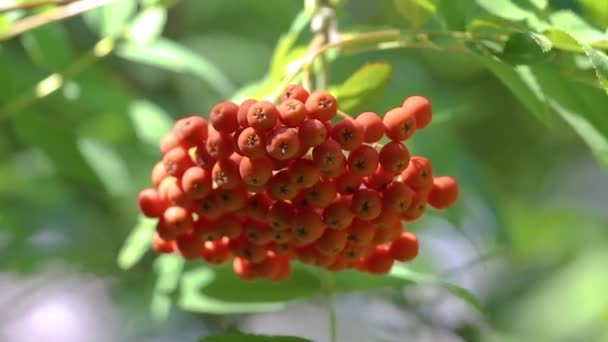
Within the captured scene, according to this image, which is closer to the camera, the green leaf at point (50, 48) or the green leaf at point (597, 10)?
the green leaf at point (597, 10)

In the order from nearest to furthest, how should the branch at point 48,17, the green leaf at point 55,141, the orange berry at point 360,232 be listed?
the orange berry at point 360,232
the branch at point 48,17
the green leaf at point 55,141

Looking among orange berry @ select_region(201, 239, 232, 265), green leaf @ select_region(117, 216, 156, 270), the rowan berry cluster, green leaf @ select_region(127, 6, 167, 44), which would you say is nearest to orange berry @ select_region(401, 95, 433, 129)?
the rowan berry cluster

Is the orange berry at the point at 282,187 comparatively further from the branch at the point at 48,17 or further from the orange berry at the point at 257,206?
the branch at the point at 48,17

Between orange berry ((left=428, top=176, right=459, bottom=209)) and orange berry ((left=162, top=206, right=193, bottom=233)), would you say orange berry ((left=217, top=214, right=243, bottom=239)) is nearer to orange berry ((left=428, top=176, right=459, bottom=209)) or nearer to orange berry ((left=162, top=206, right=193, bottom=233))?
orange berry ((left=162, top=206, right=193, bottom=233))

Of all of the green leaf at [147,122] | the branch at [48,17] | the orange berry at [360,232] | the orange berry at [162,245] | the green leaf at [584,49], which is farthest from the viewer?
the green leaf at [147,122]

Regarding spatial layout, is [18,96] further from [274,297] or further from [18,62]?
[274,297]

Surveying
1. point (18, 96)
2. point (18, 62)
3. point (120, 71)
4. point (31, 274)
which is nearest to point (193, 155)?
point (18, 96)

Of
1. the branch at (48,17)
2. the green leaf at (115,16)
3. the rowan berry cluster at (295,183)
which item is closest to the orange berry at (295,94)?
the rowan berry cluster at (295,183)

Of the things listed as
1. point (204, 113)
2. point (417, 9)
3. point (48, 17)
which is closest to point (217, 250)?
point (417, 9)
